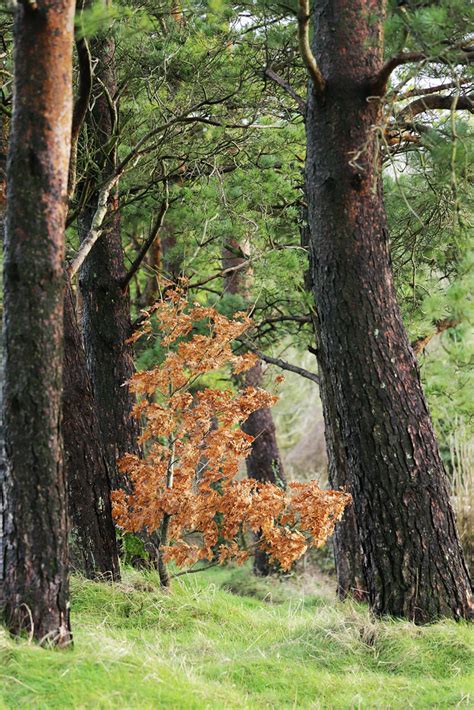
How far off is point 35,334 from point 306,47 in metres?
2.28

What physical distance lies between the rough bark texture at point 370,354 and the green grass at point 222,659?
275mm

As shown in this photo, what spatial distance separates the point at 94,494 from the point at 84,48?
276 centimetres

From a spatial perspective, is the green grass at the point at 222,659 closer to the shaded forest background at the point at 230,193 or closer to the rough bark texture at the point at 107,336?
the shaded forest background at the point at 230,193

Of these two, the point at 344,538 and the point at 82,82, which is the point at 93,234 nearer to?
the point at 82,82

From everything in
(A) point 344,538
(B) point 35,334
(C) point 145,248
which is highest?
(C) point 145,248

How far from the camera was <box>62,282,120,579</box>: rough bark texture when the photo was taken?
5332 millimetres

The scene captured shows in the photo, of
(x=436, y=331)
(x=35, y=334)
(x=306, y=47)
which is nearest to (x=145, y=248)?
(x=306, y=47)

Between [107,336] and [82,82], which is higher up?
[82,82]

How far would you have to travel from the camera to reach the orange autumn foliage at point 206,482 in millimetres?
4773

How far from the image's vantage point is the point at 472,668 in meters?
3.92

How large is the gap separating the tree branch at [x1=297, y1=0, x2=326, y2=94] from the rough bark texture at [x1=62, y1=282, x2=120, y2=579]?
205cm

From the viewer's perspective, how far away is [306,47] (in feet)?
14.5

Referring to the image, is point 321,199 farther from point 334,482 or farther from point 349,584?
point 349,584

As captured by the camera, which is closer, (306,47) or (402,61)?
(402,61)
